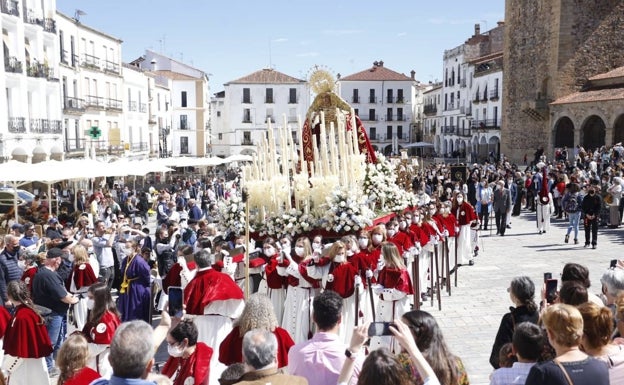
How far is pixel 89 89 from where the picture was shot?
37719 mm

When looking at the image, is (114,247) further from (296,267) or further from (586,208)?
(586,208)

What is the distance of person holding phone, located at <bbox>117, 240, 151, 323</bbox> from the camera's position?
27.4 ft

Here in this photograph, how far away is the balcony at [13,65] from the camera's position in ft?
86.8

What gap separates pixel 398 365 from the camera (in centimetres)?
328

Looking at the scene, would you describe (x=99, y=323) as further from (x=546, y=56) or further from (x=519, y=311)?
(x=546, y=56)

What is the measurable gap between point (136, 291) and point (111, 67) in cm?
3585

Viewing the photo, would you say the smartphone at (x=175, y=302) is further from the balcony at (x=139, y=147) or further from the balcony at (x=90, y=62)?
the balcony at (x=139, y=147)

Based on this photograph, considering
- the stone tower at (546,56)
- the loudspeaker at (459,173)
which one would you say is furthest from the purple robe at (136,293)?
the stone tower at (546,56)

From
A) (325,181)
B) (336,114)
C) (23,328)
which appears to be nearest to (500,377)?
(23,328)

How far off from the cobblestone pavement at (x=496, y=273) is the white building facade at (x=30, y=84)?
2052 cm

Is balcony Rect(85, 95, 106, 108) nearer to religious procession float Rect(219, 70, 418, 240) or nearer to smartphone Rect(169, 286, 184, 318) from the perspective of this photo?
religious procession float Rect(219, 70, 418, 240)

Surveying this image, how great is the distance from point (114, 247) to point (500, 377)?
349 inches

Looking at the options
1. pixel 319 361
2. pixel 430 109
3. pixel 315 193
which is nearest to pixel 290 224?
pixel 315 193

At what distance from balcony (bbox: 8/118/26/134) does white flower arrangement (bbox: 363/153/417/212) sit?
21.1 m
